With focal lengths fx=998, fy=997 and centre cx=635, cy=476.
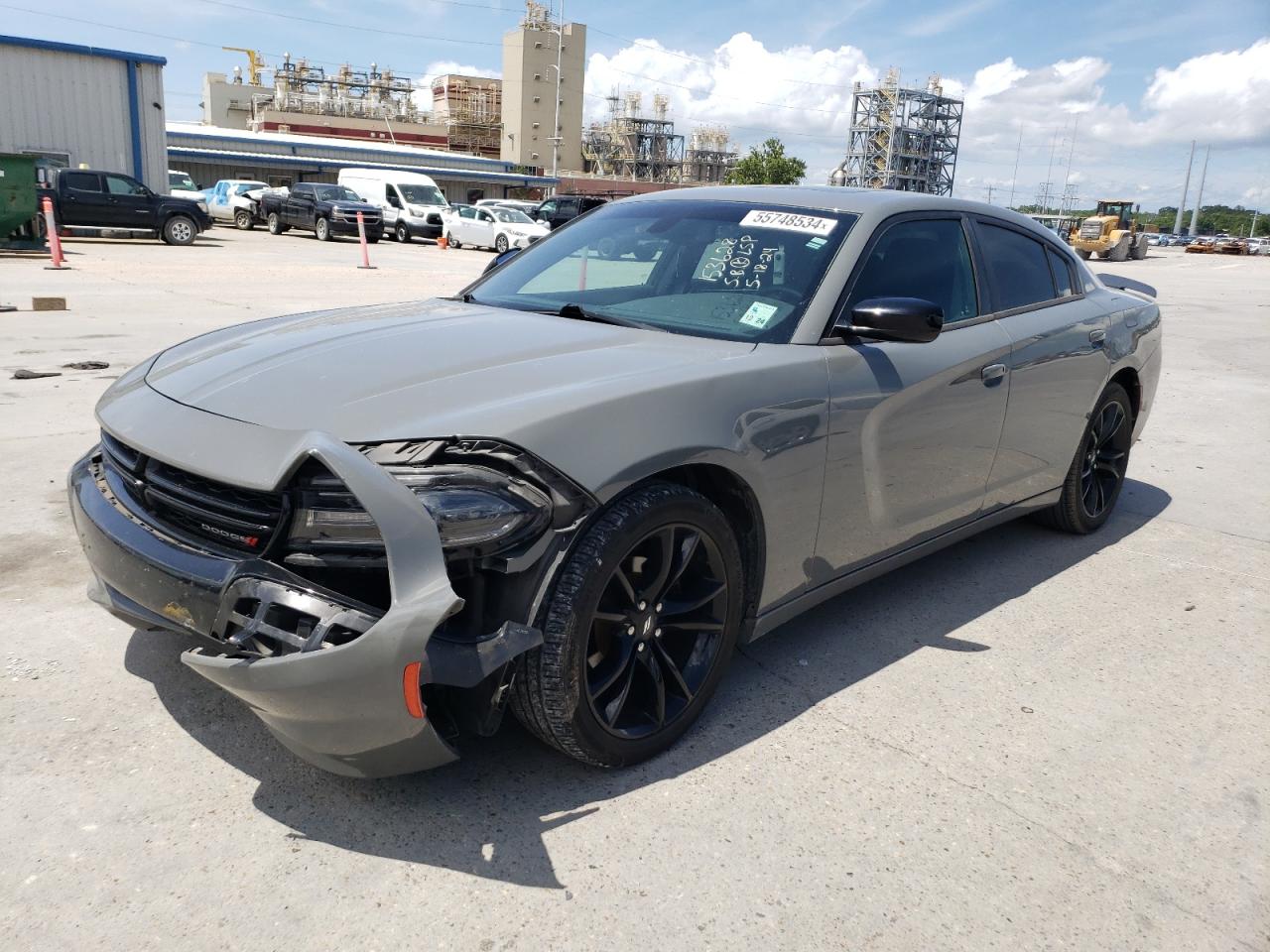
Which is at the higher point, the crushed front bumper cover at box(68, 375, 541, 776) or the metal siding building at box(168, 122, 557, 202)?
the metal siding building at box(168, 122, 557, 202)

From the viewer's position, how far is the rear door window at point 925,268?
3451mm

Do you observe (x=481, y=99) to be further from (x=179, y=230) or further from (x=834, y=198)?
(x=834, y=198)

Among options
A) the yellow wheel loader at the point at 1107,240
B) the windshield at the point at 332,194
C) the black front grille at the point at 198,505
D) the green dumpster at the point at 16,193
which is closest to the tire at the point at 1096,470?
the black front grille at the point at 198,505

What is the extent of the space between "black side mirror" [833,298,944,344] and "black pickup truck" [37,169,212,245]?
24.2 meters

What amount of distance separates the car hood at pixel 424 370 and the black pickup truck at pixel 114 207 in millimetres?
23213

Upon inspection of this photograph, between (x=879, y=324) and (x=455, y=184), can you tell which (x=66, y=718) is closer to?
(x=879, y=324)

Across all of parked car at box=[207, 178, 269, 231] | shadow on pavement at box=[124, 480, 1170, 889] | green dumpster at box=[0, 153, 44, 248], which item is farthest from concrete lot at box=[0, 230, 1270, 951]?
parked car at box=[207, 178, 269, 231]

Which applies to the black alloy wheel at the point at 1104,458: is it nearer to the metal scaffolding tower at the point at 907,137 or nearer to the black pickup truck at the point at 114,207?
the black pickup truck at the point at 114,207

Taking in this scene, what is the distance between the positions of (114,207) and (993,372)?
2441cm

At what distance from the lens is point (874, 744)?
2961 millimetres

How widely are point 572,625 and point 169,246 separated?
24.7 m

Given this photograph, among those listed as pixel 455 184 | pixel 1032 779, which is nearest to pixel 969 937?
pixel 1032 779

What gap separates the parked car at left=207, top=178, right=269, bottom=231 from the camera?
112ft

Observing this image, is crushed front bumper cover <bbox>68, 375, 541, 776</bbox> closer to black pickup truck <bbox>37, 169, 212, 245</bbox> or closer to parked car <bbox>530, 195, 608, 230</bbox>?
black pickup truck <bbox>37, 169, 212, 245</bbox>
